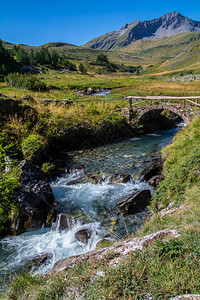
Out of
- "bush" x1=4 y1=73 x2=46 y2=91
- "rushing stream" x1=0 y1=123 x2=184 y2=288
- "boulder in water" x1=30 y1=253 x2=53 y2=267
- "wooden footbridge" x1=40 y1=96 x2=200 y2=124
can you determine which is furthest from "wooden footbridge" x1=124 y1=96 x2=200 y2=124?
Answer: "bush" x1=4 y1=73 x2=46 y2=91

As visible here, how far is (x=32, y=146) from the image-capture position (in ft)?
42.1

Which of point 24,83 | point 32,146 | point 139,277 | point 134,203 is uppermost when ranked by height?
point 24,83

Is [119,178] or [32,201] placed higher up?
[32,201]

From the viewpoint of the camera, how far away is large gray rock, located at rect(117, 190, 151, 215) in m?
8.88

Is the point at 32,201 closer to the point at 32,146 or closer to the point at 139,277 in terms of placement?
the point at 32,146

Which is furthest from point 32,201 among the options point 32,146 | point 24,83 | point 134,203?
point 24,83

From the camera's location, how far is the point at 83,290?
3.10 meters

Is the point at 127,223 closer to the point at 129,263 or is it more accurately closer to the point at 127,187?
the point at 127,187

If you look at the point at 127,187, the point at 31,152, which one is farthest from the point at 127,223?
the point at 31,152

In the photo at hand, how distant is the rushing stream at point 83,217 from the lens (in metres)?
7.04

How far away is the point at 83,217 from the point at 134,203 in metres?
2.39

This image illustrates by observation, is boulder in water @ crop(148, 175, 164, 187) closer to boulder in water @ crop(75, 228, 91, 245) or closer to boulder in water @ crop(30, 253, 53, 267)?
boulder in water @ crop(75, 228, 91, 245)

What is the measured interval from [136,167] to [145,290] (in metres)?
10.8

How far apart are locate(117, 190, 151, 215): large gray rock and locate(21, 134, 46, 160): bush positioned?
6458 millimetres
